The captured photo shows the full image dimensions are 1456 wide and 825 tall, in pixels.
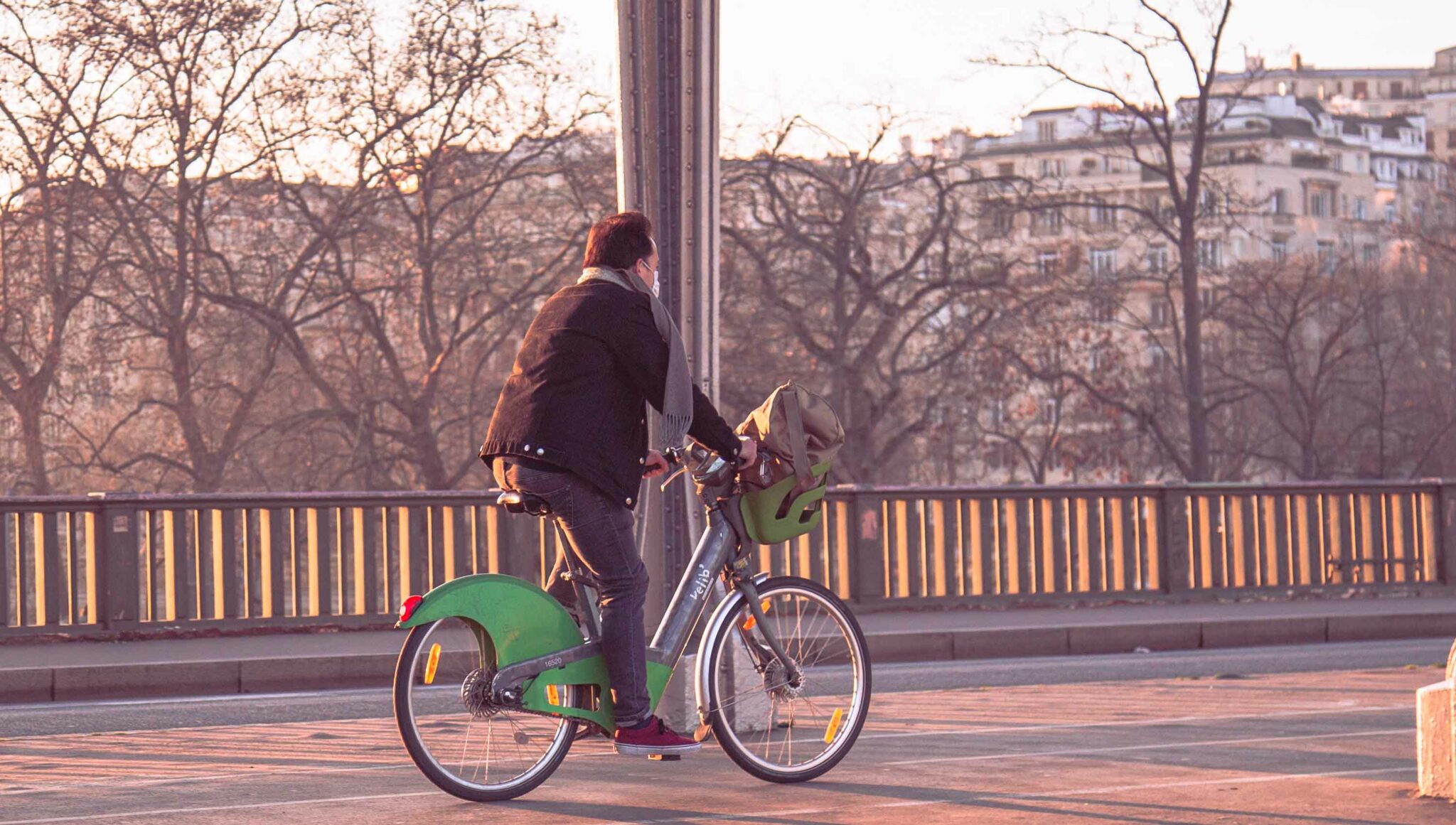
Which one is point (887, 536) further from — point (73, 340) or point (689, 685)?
point (73, 340)

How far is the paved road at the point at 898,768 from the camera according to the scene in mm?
5848

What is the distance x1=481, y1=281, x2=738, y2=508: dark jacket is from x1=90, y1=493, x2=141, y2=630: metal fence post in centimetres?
802

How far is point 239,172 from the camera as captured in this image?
2073 centimetres

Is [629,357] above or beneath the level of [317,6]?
beneath

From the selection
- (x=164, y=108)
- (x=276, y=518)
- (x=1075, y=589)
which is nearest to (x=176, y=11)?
(x=164, y=108)

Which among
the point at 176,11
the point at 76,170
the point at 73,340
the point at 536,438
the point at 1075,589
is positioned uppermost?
the point at 176,11

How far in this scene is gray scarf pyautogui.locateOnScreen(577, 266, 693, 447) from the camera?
597 centimetres

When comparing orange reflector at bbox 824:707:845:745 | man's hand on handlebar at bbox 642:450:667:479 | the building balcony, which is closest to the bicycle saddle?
man's hand on handlebar at bbox 642:450:667:479

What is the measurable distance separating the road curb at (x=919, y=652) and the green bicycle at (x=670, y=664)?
581 cm

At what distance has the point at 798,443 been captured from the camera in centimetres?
629

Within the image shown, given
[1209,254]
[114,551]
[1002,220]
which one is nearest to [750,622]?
[114,551]

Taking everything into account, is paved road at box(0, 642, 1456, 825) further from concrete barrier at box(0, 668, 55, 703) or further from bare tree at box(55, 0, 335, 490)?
bare tree at box(55, 0, 335, 490)

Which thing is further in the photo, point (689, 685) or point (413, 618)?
point (689, 685)

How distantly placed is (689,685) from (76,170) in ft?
46.7
